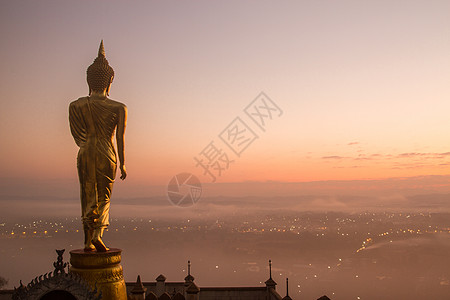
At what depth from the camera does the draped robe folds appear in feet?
35.0

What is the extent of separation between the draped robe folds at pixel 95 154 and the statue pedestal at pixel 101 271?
→ 88 cm

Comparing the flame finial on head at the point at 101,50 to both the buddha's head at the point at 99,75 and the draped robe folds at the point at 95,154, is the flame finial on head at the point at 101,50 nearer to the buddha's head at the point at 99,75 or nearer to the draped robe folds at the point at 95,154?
the buddha's head at the point at 99,75

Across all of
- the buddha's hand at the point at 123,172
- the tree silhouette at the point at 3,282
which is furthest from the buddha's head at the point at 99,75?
the tree silhouette at the point at 3,282

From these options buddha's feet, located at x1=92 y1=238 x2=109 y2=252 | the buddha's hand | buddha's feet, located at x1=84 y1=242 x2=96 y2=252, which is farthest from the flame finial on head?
A: buddha's feet, located at x1=84 y1=242 x2=96 y2=252

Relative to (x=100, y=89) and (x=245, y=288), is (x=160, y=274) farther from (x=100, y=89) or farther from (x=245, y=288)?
(x=100, y=89)

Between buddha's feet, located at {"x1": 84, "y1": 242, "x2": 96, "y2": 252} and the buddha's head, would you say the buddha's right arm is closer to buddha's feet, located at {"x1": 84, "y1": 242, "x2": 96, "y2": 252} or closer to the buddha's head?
the buddha's head

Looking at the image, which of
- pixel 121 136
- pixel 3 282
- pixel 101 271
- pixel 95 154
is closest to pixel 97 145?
pixel 95 154

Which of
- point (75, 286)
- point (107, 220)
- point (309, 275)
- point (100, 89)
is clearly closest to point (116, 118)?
point (100, 89)

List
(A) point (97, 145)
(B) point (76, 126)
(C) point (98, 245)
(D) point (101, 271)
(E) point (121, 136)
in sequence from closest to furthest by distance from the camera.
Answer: (D) point (101, 271)
(C) point (98, 245)
(A) point (97, 145)
(B) point (76, 126)
(E) point (121, 136)

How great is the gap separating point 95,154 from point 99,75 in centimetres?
237

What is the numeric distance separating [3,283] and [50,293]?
27.1m

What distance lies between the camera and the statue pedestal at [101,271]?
969 cm

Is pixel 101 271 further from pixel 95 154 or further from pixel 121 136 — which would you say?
pixel 121 136

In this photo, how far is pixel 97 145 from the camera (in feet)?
35.6
